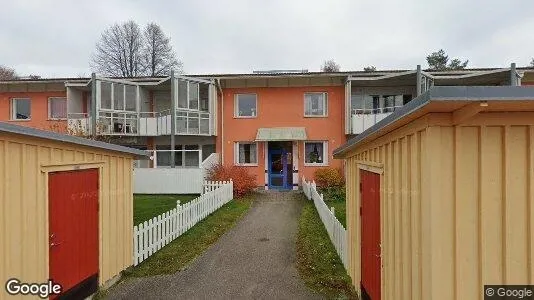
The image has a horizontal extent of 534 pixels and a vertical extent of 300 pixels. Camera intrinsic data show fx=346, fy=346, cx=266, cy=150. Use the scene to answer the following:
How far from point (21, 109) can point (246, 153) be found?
16.0 meters

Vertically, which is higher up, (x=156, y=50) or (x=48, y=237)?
(x=156, y=50)

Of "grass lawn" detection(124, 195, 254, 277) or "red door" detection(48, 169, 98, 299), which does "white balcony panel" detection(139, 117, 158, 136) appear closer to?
"grass lawn" detection(124, 195, 254, 277)

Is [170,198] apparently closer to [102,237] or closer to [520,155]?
[102,237]

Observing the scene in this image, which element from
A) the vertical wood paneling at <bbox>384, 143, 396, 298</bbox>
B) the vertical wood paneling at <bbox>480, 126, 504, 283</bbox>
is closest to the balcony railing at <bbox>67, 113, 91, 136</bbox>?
the vertical wood paneling at <bbox>384, 143, 396, 298</bbox>

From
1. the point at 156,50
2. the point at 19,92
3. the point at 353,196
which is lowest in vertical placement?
the point at 353,196

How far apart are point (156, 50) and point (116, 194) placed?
4749cm

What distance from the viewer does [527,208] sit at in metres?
3.10

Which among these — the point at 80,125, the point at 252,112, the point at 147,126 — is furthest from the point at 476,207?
the point at 80,125

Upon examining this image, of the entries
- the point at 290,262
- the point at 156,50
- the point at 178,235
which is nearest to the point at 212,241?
the point at 178,235

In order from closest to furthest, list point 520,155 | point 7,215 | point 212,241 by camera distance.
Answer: point 520,155 < point 7,215 < point 212,241

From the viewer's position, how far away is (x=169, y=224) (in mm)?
10258

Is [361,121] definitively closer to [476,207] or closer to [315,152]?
[315,152]

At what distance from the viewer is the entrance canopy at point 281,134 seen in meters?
20.9

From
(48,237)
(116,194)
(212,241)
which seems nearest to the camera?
(48,237)
